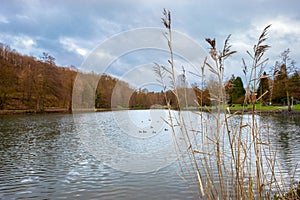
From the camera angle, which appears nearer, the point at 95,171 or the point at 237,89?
the point at 237,89

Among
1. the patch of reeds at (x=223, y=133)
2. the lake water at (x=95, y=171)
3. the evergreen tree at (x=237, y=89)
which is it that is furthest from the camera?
the lake water at (x=95, y=171)

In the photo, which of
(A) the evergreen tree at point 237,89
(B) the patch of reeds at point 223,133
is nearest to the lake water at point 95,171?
(A) the evergreen tree at point 237,89

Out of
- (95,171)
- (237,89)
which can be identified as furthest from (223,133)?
(95,171)

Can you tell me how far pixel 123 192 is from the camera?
5613 millimetres

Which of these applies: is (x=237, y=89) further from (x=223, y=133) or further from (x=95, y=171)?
(x=95, y=171)

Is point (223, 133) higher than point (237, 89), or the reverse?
point (237, 89)

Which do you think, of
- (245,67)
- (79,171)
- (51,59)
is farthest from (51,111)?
(245,67)

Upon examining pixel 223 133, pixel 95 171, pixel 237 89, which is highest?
pixel 237 89

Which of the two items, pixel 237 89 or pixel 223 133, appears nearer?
pixel 223 133

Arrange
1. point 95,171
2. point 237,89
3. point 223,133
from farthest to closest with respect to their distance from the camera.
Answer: point 95,171
point 237,89
point 223,133

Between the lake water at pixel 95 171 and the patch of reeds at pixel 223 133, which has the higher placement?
the patch of reeds at pixel 223 133

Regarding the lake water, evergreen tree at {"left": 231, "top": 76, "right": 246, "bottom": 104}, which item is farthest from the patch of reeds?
the lake water

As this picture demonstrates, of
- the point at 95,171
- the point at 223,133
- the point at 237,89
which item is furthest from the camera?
the point at 95,171

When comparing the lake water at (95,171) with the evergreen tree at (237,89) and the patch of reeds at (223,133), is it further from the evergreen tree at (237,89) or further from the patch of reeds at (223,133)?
the patch of reeds at (223,133)
